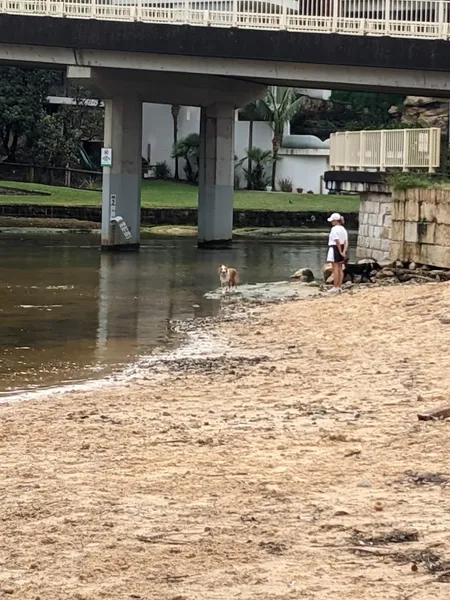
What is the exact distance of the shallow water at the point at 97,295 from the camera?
15859 millimetres

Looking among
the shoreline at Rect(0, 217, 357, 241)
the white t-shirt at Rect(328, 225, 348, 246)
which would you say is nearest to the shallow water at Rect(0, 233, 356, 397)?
the shoreline at Rect(0, 217, 357, 241)

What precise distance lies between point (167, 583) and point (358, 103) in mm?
62138

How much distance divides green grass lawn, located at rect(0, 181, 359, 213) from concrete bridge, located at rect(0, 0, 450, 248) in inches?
560

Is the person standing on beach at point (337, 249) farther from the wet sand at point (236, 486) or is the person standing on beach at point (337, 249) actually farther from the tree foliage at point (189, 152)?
the tree foliage at point (189, 152)

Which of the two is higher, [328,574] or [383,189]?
[383,189]

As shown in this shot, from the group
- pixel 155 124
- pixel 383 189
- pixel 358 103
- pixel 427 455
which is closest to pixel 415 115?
pixel 358 103

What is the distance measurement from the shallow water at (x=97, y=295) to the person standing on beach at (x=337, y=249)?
7.82ft

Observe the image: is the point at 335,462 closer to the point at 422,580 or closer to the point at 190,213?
the point at 422,580

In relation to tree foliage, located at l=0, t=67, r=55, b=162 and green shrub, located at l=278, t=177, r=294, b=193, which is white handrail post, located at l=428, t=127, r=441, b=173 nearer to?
tree foliage, located at l=0, t=67, r=55, b=162

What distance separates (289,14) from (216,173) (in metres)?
9.14

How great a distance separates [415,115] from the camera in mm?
55906

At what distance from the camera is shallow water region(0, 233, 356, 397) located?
15.9m

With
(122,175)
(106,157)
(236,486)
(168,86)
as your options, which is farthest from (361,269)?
(236,486)

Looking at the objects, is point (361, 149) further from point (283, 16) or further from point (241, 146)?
point (241, 146)
